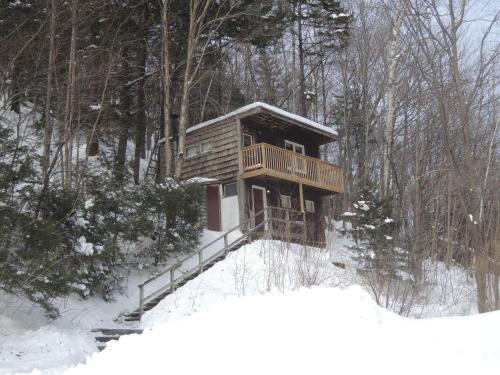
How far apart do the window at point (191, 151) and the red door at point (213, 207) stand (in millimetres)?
2049

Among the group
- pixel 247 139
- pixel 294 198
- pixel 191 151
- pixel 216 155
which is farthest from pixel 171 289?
pixel 191 151

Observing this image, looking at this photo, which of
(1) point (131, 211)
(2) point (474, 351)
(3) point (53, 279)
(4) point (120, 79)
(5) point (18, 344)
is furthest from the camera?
(4) point (120, 79)

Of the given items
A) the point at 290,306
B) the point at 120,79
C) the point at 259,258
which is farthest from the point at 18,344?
the point at 120,79

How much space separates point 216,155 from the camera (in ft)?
70.9

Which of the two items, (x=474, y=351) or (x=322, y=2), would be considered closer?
(x=474, y=351)

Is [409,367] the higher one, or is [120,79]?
[120,79]

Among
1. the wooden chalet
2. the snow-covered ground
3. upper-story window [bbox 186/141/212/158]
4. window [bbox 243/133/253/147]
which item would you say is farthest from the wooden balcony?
the snow-covered ground

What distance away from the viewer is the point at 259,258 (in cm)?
1557

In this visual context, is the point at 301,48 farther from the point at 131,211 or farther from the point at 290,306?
the point at 290,306

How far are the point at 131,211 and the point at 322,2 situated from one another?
18028mm

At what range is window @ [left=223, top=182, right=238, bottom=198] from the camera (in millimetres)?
21000

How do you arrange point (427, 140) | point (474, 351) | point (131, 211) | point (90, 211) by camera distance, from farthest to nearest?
point (427, 140), point (131, 211), point (90, 211), point (474, 351)

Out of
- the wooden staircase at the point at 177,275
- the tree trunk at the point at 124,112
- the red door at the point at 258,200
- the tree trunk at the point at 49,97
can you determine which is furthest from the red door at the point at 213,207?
the tree trunk at the point at 49,97

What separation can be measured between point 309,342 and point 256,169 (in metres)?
13.4
